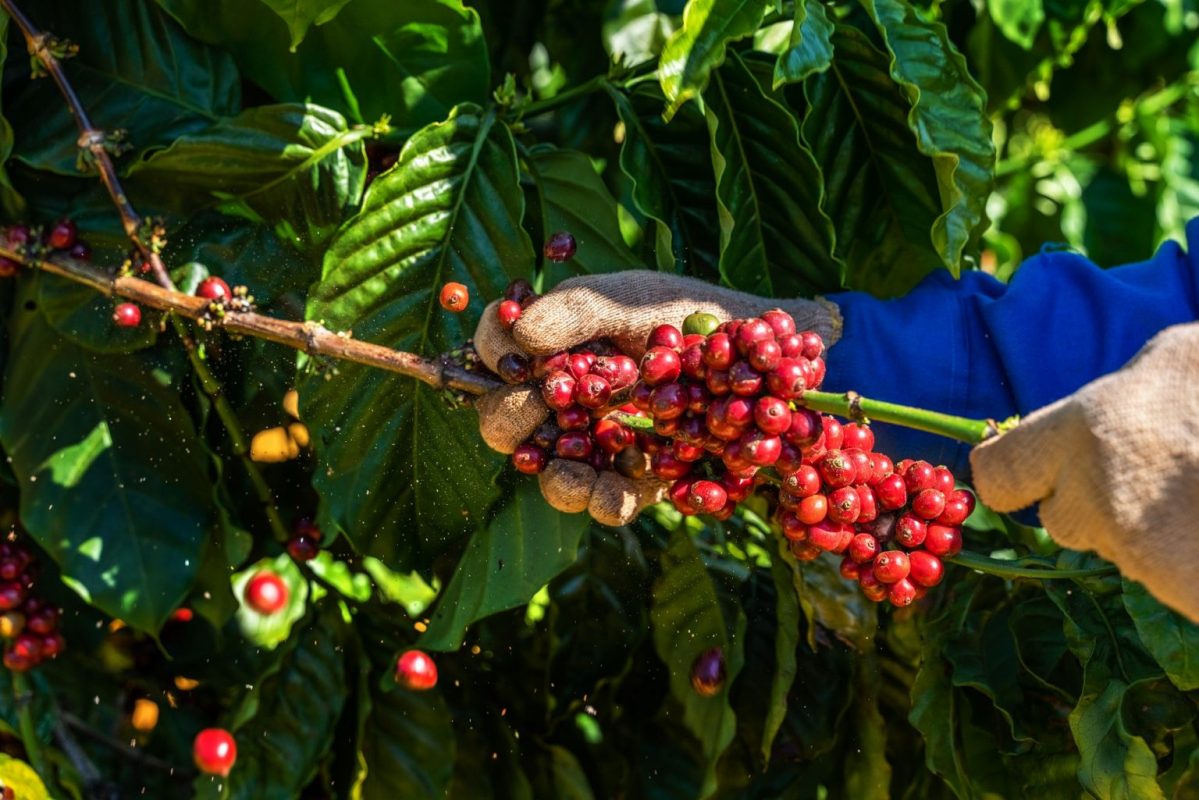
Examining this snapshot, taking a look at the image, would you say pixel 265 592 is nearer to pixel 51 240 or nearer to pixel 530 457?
pixel 51 240

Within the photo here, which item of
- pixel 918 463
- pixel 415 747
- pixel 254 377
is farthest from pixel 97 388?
pixel 918 463

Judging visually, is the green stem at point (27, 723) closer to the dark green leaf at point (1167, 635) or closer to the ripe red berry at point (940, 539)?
the ripe red berry at point (940, 539)

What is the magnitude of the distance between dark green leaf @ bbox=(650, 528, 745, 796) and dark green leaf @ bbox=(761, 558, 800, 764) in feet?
0.17

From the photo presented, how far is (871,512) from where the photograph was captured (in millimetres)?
965

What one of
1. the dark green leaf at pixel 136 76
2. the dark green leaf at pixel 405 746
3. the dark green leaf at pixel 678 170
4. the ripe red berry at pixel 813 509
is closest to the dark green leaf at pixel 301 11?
Answer: the dark green leaf at pixel 136 76

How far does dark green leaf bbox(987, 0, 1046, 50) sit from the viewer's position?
1.65 m

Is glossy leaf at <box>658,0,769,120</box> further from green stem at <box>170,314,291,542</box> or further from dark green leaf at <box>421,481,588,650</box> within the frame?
green stem at <box>170,314,291,542</box>

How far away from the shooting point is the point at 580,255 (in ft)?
4.19

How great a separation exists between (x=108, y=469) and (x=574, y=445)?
68cm

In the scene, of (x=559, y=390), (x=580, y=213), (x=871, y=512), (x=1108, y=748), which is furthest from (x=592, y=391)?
(x=1108, y=748)

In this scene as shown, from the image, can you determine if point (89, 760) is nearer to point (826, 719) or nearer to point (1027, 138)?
point (826, 719)

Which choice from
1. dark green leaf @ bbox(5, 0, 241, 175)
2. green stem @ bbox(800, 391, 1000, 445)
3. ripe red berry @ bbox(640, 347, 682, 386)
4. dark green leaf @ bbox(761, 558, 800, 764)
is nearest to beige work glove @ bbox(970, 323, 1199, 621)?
green stem @ bbox(800, 391, 1000, 445)

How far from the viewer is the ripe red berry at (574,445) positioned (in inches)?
39.7

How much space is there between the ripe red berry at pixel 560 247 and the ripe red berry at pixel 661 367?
0.29 metres
